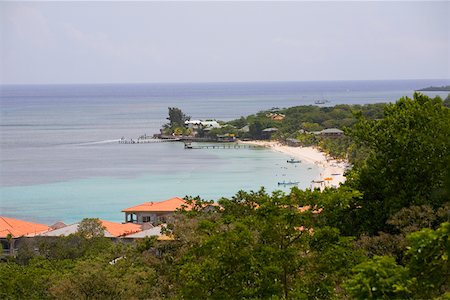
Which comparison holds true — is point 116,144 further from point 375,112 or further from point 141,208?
point 141,208

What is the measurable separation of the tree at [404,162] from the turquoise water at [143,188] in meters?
13.8

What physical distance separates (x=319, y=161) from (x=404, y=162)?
26.3 meters

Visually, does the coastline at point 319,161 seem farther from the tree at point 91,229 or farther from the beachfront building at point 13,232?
the tree at point 91,229

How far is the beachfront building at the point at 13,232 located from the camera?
15398 mm

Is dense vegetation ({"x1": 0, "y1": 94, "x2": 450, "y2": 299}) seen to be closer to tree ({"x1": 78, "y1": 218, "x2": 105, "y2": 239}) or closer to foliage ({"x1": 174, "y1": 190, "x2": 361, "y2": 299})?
foliage ({"x1": 174, "y1": 190, "x2": 361, "y2": 299})

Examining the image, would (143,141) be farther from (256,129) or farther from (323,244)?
(323,244)

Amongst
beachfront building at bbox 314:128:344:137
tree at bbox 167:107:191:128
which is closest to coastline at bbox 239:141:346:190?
beachfront building at bbox 314:128:344:137

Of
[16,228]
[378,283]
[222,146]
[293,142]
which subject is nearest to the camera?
[378,283]

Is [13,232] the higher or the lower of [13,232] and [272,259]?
the lower

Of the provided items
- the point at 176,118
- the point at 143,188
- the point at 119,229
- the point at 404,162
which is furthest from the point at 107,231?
the point at 176,118

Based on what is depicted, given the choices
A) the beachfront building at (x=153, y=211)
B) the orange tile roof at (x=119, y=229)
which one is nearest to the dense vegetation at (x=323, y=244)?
the orange tile roof at (x=119, y=229)

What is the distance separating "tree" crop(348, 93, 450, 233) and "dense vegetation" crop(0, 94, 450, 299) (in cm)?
1

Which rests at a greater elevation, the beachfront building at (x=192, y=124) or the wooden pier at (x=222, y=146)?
the beachfront building at (x=192, y=124)

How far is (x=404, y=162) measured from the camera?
7.91 m
